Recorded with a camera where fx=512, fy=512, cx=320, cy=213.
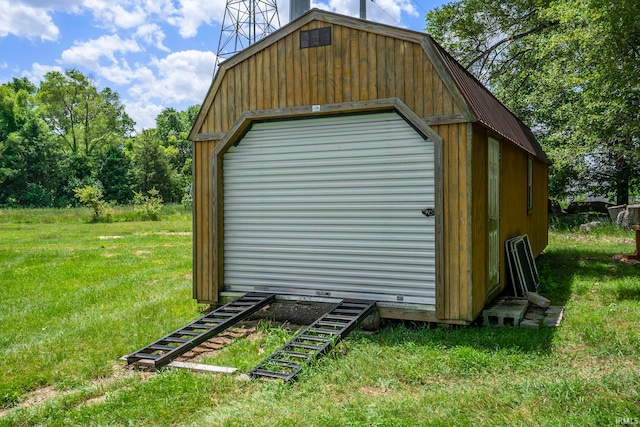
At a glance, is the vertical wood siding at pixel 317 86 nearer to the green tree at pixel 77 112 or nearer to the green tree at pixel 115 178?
the green tree at pixel 115 178

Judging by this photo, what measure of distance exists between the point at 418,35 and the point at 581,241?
1083 cm

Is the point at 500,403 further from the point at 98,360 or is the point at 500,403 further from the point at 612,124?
the point at 612,124

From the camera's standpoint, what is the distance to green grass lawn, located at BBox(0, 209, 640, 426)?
3.31 meters

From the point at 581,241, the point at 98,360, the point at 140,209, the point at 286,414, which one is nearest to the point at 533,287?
the point at 286,414

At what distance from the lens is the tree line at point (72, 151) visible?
39375mm

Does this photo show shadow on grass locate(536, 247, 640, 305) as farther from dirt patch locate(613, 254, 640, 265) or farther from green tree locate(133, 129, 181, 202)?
green tree locate(133, 129, 181, 202)

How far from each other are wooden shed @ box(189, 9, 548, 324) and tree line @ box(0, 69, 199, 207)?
32179 mm

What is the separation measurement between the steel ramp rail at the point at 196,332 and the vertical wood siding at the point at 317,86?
0.75 metres

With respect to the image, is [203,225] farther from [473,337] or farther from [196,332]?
[473,337]

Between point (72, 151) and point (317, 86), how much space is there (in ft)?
160

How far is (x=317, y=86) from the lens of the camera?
6.09m

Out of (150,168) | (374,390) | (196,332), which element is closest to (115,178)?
(150,168)

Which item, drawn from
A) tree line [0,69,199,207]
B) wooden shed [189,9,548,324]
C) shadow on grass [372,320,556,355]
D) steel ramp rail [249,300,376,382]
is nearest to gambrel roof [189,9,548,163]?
wooden shed [189,9,548,324]

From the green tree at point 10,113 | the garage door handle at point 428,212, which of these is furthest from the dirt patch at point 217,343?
the green tree at point 10,113
